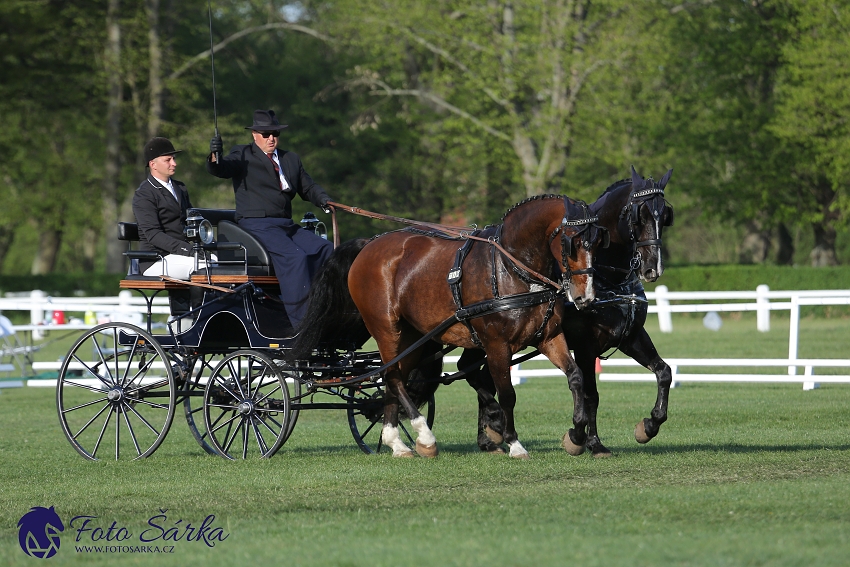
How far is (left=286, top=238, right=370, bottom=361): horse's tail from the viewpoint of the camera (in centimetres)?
879

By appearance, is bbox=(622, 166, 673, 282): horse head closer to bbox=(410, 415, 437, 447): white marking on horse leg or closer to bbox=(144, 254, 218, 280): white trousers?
bbox=(410, 415, 437, 447): white marking on horse leg

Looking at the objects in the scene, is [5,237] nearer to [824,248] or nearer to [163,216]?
[824,248]

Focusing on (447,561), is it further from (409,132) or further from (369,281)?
(409,132)

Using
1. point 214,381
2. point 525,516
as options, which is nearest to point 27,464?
point 214,381

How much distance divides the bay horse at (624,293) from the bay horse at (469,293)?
285mm

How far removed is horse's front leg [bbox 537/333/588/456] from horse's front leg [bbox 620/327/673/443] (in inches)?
17.4

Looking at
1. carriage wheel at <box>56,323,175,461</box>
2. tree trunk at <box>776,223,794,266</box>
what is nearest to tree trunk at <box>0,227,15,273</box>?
tree trunk at <box>776,223,794,266</box>

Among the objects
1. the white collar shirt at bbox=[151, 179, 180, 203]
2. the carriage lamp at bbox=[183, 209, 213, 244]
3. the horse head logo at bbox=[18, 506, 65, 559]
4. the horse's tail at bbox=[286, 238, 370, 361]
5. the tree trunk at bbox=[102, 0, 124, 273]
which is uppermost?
the tree trunk at bbox=[102, 0, 124, 273]

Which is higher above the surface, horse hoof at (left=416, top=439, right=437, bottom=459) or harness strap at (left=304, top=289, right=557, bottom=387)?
harness strap at (left=304, top=289, right=557, bottom=387)

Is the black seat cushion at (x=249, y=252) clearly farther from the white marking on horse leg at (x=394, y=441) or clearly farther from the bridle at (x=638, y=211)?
the bridle at (x=638, y=211)

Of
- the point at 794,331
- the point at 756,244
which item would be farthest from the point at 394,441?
the point at 756,244

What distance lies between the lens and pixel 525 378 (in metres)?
15.8

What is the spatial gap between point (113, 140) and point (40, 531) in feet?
99.9

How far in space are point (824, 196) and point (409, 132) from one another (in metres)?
13.1
